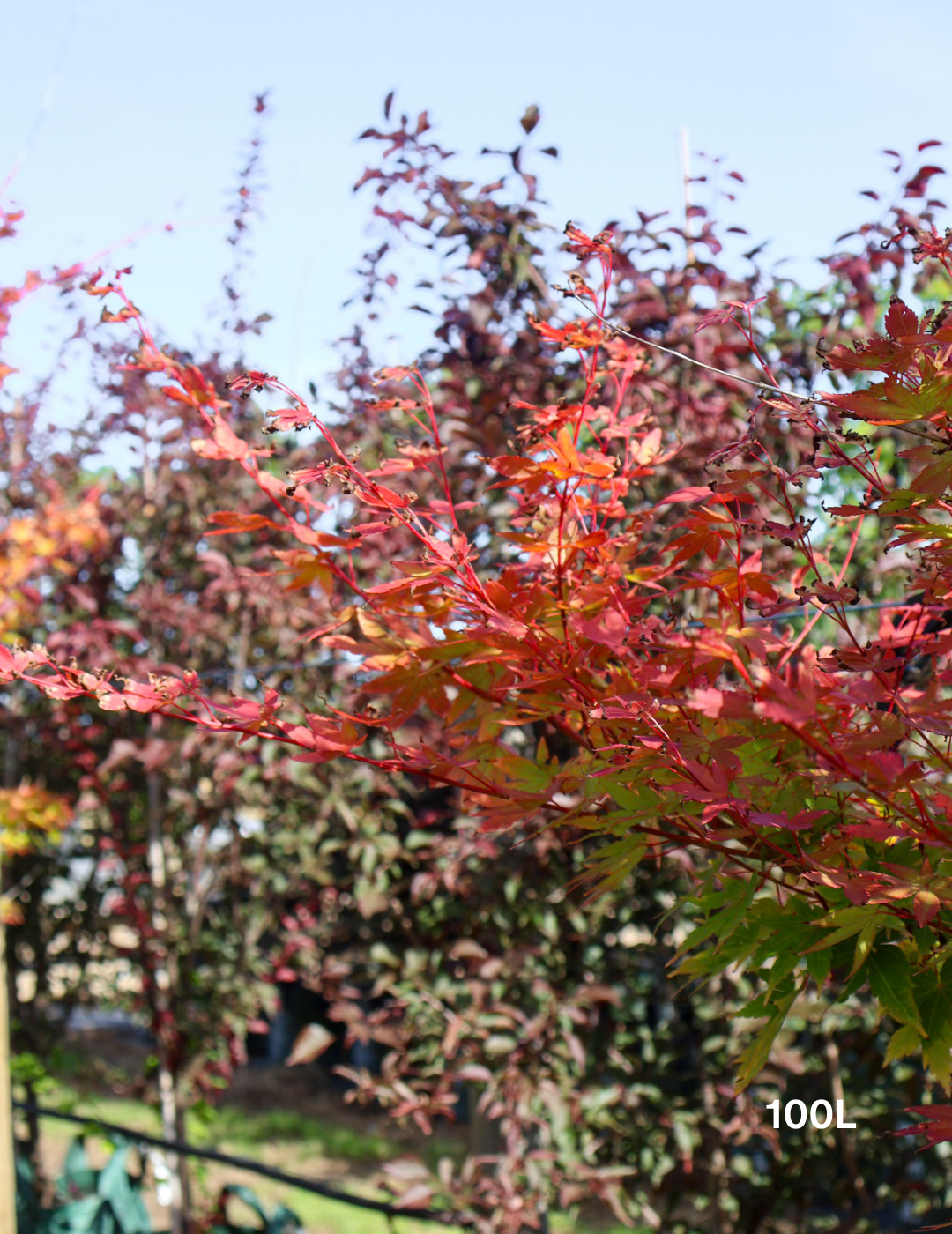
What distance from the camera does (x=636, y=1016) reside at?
2.90m

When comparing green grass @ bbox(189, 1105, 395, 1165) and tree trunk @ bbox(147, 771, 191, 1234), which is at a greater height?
tree trunk @ bbox(147, 771, 191, 1234)

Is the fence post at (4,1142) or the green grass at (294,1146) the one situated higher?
the fence post at (4,1142)

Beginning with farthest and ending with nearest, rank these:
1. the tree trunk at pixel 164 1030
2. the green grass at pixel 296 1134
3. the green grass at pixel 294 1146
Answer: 1. the green grass at pixel 296 1134
2. the green grass at pixel 294 1146
3. the tree trunk at pixel 164 1030

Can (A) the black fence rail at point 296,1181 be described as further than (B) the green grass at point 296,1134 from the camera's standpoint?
No

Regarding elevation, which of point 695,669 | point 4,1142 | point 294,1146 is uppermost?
point 695,669

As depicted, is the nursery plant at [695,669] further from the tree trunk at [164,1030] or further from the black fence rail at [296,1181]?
the tree trunk at [164,1030]

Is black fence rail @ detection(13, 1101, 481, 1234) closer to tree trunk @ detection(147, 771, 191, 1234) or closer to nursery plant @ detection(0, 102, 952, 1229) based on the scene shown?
tree trunk @ detection(147, 771, 191, 1234)

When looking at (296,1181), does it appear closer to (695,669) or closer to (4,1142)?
(4,1142)

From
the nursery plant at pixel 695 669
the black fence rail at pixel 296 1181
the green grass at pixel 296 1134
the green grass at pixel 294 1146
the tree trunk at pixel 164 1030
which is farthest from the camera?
the green grass at pixel 296 1134

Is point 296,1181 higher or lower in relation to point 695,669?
lower

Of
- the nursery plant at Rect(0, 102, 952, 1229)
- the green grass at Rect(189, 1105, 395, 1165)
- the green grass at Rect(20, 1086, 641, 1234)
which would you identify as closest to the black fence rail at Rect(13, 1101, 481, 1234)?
the nursery plant at Rect(0, 102, 952, 1229)

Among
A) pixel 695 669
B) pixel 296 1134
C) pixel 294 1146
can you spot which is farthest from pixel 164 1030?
pixel 296 1134

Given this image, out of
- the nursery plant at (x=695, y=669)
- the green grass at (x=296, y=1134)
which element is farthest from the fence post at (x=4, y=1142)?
the green grass at (x=296, y=1134)

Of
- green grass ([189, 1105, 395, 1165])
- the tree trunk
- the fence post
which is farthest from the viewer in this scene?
green grass ([189, 1105, 395, 1165])
